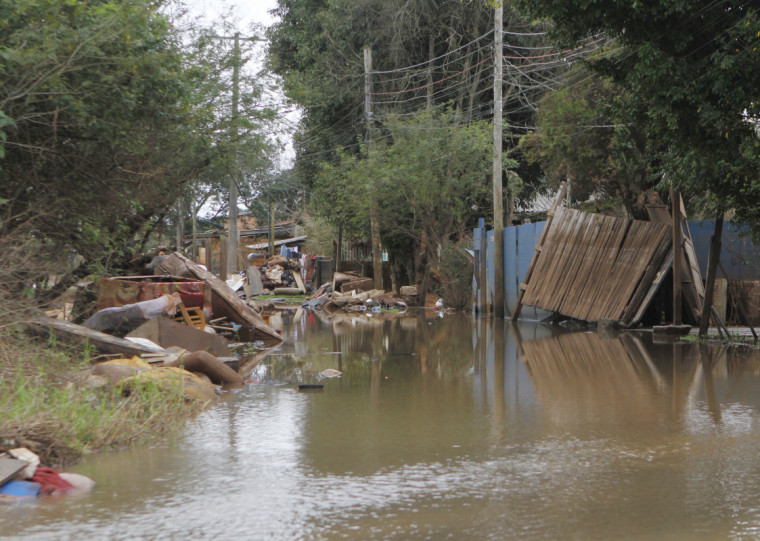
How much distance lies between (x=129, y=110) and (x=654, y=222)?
11.0m

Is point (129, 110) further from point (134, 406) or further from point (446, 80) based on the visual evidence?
point (446, 80)

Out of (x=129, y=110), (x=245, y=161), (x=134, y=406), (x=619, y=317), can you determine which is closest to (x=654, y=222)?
(x=619, y=317)

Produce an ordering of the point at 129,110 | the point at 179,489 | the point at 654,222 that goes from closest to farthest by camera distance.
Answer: the point at 179,489
the point at 129,110
the point at 654,222

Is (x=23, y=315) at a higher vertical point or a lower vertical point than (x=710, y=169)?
lower

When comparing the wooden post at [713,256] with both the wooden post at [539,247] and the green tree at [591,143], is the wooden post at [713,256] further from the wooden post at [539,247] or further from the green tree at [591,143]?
the wooden post at [539,247]

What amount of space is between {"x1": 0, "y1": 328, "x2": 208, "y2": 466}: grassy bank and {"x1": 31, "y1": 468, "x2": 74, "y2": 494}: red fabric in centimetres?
43

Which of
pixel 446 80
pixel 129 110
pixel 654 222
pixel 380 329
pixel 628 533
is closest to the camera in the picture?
pixel 628 533

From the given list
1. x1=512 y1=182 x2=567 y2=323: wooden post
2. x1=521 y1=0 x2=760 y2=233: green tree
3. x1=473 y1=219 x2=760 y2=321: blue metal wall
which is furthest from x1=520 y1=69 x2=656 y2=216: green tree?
x1=521 y1=0 x2=760 y2=233: green tree

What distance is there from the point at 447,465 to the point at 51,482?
2549 mm

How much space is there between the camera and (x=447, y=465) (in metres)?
5.53

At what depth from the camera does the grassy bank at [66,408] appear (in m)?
5.53

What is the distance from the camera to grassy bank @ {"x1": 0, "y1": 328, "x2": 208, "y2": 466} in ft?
18.1

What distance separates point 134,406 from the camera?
6781mm

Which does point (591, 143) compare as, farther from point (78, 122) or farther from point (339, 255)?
point (339, 255)
